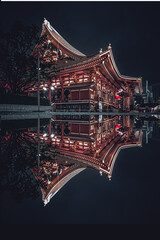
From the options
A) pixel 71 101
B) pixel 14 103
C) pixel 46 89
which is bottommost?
pixel 14 103

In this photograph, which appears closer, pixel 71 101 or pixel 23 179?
pixel 23 179

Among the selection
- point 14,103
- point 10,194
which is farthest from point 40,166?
point 14,103

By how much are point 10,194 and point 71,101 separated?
15.1 metres

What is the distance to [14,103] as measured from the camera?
316 inches

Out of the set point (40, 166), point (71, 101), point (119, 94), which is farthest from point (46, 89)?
point (40, 166)

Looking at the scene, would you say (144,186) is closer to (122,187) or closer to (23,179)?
(122,187)

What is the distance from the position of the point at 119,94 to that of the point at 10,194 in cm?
2523

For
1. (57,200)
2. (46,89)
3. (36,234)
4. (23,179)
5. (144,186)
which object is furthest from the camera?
(46,89)

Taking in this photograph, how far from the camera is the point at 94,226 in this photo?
527mm

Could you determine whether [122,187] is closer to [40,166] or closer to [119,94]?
[40,166]

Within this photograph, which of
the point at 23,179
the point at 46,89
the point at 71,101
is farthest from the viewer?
the point at 46,89

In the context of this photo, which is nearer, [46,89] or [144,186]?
[144,186]

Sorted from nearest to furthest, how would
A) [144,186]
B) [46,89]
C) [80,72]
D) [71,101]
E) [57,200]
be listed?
[57,200]
[144,186]
[80,72]
[71,101]
[46,89]

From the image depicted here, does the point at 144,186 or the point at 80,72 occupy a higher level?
the point at 80,72
